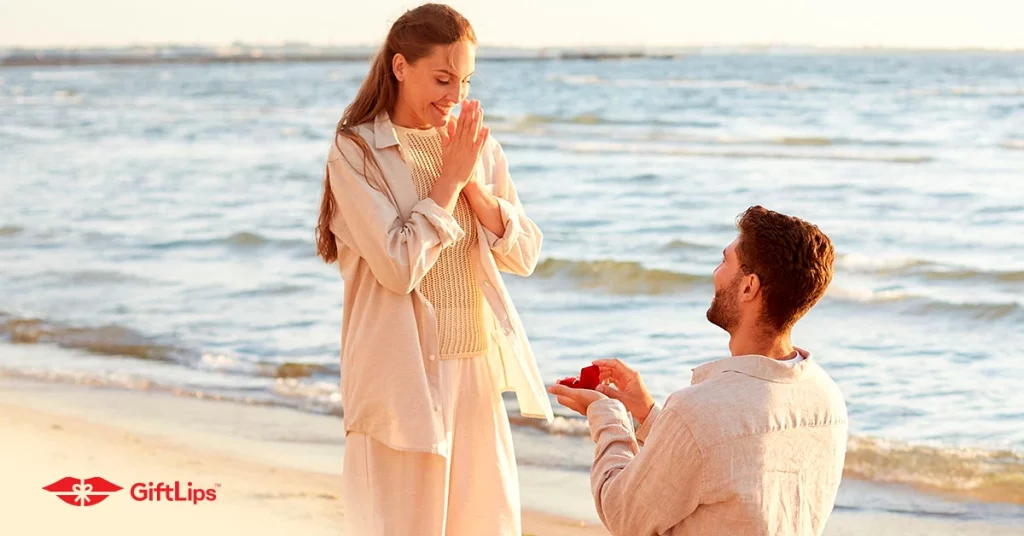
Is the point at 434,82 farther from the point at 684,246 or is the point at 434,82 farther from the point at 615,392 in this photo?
the point at 684,246

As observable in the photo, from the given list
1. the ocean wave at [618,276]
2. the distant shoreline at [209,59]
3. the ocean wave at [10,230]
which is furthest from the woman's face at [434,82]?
the distant shoreline at [209,59]

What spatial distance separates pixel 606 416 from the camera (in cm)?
248

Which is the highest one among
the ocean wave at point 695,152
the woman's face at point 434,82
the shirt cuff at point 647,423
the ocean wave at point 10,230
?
the woman's face at point 434,82

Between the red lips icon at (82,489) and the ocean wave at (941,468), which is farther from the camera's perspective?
the ocean wave at (941,468)

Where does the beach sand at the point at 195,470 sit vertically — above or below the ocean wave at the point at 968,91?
below

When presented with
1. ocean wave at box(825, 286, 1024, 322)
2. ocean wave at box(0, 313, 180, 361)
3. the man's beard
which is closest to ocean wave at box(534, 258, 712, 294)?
ocean wave at box(825, 286, 1024, 322)

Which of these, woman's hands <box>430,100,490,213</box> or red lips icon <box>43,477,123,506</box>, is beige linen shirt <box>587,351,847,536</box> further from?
red lips icon <box>43,477,123,506</box>

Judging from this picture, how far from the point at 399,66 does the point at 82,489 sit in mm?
2926

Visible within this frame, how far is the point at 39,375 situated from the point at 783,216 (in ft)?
18.9

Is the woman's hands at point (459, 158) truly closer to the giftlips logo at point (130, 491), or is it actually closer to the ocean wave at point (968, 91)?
the giftlips logo at point (130, 491)

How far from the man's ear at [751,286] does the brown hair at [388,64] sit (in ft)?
2.91

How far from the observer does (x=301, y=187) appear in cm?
1634

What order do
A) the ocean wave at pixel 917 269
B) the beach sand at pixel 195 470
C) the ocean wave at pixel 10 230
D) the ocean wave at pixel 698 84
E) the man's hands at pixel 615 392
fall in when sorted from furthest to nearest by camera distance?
the ocean wave at pixel 698 84 → the ocean wave at pixel 10 230 → the ocean wave at pixel 917 269 → the beach sand at pixel 195 470 → the man's hands at pixel 615 392

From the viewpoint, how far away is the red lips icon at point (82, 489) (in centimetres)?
472
